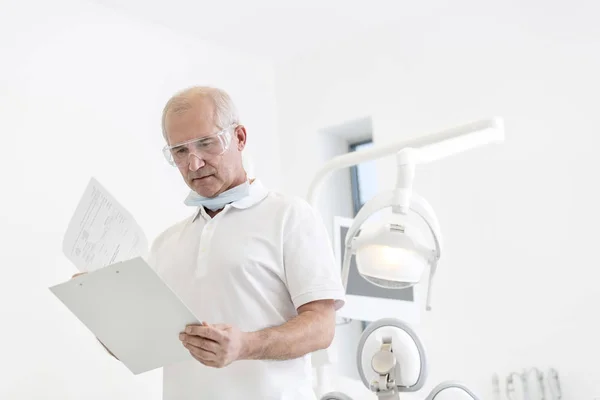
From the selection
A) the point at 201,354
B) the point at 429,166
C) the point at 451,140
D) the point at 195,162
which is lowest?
the point at 201,354

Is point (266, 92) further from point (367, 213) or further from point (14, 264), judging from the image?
point (367, 213)

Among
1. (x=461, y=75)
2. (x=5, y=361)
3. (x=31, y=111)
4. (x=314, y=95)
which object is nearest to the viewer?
(x=5, y=361)

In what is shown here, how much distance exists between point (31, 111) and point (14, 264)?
59 centimetres

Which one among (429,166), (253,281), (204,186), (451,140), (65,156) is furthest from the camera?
(429,166)

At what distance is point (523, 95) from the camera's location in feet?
9.33

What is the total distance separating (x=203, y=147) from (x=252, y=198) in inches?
6.0

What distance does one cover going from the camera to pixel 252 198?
4.87ft

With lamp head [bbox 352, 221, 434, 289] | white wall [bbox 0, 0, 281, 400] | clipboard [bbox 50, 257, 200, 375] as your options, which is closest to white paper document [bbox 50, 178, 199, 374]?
clipboard [bbox 50, 257, 200, 375]

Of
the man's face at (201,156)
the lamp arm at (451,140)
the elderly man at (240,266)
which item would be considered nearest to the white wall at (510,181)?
the lamp arm at (451,140)

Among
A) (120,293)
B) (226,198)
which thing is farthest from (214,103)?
(120,293)

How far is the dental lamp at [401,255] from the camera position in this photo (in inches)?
68.7

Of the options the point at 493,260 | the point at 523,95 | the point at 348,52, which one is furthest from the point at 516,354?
the point at 348,52

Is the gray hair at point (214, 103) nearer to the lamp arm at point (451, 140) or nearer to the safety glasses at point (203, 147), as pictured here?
the safety glasses at point (203, 147)

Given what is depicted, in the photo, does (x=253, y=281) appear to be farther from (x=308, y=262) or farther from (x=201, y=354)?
(x=201, y=354)
